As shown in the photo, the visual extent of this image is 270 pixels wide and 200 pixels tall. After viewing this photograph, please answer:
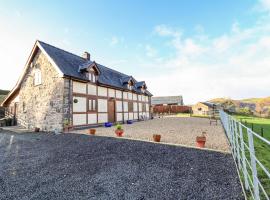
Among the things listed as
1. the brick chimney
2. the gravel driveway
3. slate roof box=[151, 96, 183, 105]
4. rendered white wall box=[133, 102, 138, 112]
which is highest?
the brick chimney

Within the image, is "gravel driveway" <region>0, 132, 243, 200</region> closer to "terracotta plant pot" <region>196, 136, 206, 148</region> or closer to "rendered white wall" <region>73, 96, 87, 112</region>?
"terracotta plant pot" <region>196, 136, 206, 148</region>

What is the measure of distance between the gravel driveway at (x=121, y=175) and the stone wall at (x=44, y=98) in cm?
678

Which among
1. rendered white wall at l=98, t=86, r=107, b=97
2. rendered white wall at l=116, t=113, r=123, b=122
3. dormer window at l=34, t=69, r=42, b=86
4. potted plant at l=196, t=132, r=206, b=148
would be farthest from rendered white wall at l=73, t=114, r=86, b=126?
potted plant at l=196, t=132, r=206, b=148

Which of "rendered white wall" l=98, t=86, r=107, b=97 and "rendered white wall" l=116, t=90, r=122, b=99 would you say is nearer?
"rendered white wall" l=98, t=86, r=107, b=97

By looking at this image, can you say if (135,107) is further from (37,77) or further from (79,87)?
(37,77)

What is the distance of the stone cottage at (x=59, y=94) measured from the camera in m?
13.2

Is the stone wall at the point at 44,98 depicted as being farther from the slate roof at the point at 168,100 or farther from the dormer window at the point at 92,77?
the slate roof at the point at 168,100

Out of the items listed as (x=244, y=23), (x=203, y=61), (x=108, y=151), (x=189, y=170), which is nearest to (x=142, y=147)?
(x=108, y=151)

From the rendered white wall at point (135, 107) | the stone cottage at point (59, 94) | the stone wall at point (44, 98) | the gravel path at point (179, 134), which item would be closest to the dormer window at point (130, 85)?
the rendered white wall at point (135, 107)

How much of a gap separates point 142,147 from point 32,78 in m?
14.5

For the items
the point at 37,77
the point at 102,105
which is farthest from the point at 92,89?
the point at 37,77

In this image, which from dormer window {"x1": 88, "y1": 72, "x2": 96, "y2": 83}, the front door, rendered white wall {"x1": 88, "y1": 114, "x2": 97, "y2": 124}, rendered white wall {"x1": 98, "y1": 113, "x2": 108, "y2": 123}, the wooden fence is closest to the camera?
rendered white wall {"x1": 88, "y1": 114, "x2": 97, "y2": 124}

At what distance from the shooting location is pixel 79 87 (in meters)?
14.3

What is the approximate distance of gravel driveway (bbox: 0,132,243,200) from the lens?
334 cm
